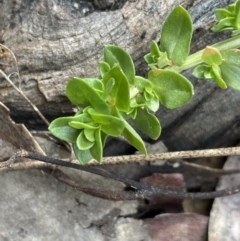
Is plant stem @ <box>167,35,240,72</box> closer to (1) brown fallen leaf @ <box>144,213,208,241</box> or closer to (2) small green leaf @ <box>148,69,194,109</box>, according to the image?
(2) small green leaf @ <box>148,69,194,109</box>

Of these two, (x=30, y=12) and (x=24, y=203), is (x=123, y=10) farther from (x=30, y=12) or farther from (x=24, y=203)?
(x=24, y=203)

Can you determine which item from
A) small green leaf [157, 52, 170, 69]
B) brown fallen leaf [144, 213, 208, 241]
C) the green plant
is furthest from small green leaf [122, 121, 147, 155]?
brown fallen leaf [144, 213, 208, 241]

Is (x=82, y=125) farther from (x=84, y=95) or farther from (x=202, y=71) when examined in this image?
(x=202, y=71)

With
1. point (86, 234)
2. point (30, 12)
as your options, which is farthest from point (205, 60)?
point (86, 234)

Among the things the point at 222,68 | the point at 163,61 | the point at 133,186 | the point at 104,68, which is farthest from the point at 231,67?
the point at 133,186

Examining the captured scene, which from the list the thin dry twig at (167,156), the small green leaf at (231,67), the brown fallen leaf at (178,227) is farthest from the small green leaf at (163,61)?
the brown fallen leaf at (178,227)

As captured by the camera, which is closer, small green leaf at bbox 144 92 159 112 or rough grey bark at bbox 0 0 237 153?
small green leaf at bbox 144 92 159 112
